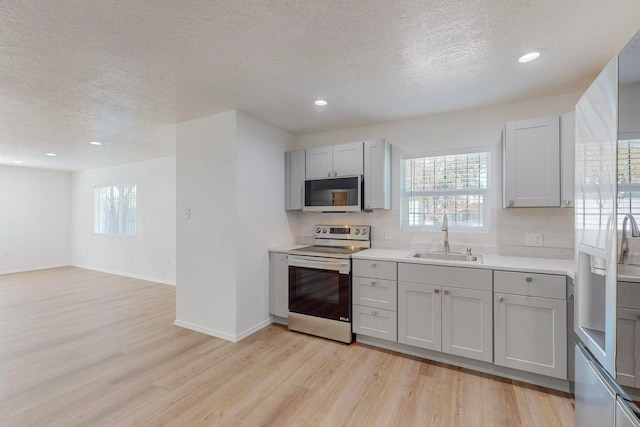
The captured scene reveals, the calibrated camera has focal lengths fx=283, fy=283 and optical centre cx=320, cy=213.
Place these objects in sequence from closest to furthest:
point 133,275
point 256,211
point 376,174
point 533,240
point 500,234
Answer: point 533,240 → point 500,234 → point 376,174 → point 256,211 → point 133,275

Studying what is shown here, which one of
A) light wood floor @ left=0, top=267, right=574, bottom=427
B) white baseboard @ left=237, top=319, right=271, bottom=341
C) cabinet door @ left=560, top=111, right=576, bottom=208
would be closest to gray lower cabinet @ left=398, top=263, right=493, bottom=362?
light wood floor @ left=0, top=267, right=574, bottom=427

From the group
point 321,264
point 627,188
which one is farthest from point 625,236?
point 321,264

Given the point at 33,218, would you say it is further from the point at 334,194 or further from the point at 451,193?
the point at 451,193

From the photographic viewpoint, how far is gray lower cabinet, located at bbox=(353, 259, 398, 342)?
2.64 metres

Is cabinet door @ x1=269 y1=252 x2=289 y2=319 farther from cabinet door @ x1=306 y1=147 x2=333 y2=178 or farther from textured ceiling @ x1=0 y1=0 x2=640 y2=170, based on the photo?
textured ceiling @ x1=0 y1=0 x2=640 y2=170

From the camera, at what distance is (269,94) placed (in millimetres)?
2561

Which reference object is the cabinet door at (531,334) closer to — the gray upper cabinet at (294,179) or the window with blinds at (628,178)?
the window with blinds at (628,178)

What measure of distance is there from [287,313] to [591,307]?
259 centimetres

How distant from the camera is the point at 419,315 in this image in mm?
2520

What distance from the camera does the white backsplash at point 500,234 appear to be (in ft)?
8.44

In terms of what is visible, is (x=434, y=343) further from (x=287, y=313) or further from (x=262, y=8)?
(x=262, y=8)

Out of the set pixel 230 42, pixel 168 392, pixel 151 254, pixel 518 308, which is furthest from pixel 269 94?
pixel 151 254

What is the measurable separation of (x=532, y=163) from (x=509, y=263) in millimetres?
886

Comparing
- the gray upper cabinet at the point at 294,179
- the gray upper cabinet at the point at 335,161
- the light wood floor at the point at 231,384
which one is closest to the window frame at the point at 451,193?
the gray upper cabinet at the point at 335,161
